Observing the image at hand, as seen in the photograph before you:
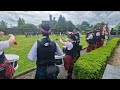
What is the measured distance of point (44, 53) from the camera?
4379 millimetres

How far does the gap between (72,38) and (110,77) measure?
157 cm

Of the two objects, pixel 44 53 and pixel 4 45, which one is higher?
pixel 4 45

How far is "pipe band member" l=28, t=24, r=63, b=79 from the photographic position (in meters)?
4.27

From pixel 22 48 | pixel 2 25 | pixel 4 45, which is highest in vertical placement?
pixel 2 25

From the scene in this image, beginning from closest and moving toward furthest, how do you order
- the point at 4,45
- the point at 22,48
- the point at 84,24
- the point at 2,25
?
the point at 4,45 < the point at 2,25 < the point at 22,48 < the point at 84,24

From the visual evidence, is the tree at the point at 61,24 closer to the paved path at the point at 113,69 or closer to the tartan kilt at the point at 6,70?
the tartan kilt at the point at 6,70

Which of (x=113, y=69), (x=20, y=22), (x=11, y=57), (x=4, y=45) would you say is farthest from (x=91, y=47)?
(x=4, y=45)

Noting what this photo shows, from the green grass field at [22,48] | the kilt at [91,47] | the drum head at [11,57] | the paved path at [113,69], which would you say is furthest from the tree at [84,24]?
the kilt at [91,47]

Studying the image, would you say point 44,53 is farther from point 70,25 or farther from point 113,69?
point 113,69
